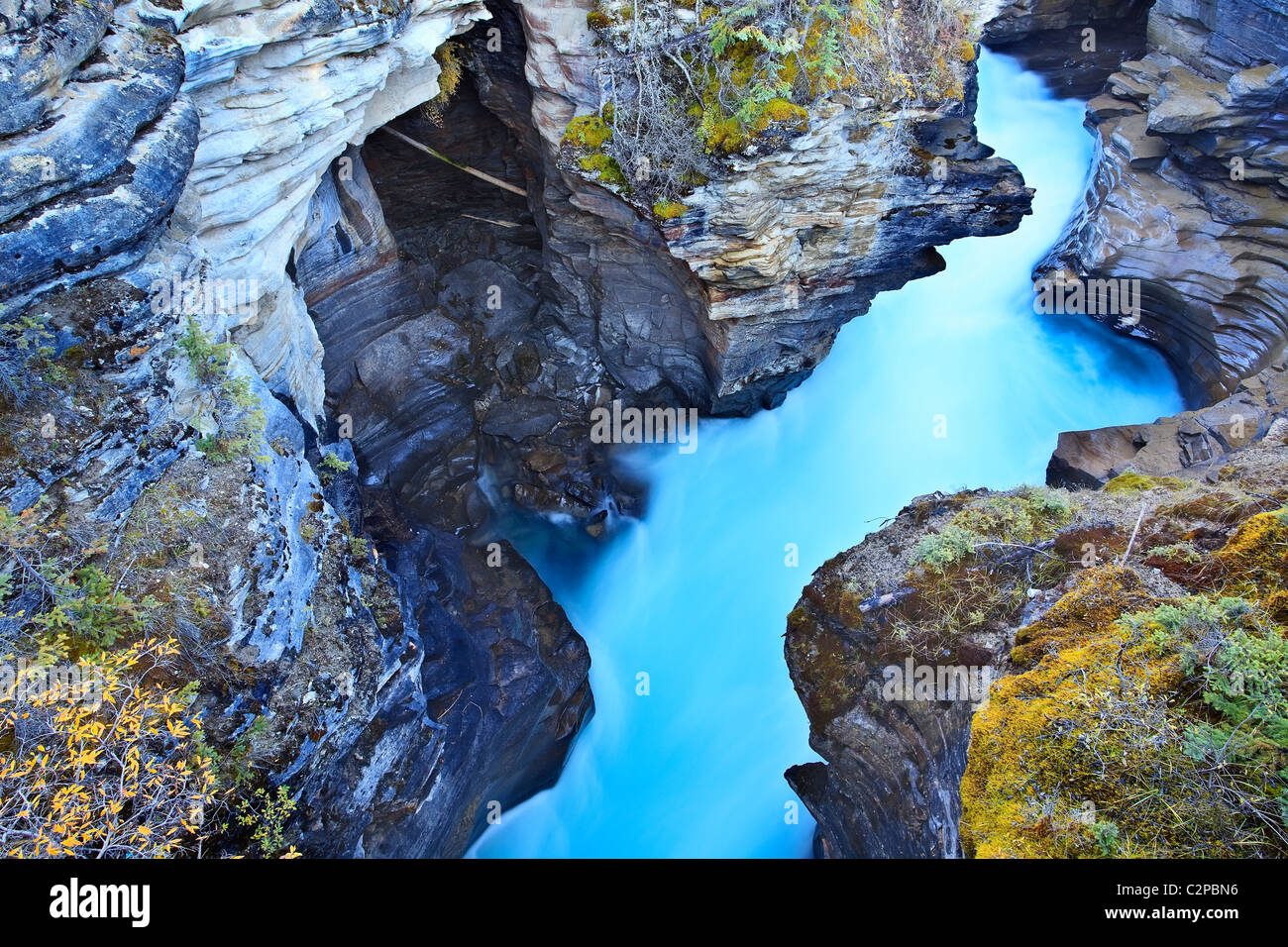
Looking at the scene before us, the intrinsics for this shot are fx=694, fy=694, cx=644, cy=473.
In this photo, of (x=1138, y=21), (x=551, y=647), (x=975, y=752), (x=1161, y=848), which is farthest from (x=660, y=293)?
(x=1138, y=21)

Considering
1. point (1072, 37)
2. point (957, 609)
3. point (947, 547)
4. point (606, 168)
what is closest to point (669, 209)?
point (606, 168)

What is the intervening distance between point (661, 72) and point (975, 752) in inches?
382

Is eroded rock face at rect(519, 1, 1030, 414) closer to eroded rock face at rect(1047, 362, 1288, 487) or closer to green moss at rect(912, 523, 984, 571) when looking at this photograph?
eroded rock face at rect(1047, 362, 1288, 487)

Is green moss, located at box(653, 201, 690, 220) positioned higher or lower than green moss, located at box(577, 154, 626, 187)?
lower

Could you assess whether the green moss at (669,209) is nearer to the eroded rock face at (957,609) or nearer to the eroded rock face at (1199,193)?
the eroded rock face at (957,609)

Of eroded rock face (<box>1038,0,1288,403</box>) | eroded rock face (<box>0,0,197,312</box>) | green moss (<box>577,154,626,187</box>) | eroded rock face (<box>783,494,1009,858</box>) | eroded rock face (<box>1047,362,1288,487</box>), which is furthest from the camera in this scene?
eroded rock face (<box>1038,0,1288,403</box>)

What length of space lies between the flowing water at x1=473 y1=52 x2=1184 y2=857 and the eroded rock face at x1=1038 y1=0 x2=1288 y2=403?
1132 mm

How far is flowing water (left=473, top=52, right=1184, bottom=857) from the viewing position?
43.2 feet

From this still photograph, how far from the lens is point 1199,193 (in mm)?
13812

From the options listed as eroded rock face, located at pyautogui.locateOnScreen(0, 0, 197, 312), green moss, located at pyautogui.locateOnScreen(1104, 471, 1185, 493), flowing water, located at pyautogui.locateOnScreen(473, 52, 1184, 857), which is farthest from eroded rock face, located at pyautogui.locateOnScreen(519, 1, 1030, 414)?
eroded rock face, located at pyautogui.locateOnScreen(0, 0, 197, 312)

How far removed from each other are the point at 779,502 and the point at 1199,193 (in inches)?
405

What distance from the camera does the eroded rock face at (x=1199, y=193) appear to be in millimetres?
12375

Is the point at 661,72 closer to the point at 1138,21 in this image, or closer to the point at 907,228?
the point at 907,228

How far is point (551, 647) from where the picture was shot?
42.8 ft
